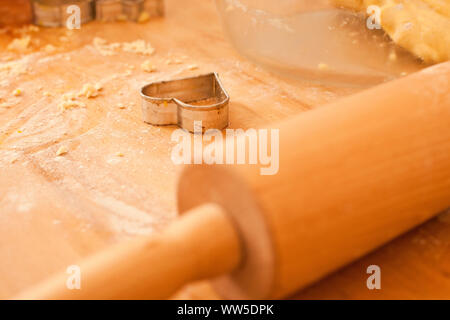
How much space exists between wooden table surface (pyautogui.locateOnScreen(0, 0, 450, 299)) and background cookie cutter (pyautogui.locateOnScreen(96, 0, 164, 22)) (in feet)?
0.29

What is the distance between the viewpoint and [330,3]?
40.7 inches

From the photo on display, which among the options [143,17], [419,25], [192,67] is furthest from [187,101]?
[143,17]

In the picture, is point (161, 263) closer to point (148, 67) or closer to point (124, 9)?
point (148, 67)

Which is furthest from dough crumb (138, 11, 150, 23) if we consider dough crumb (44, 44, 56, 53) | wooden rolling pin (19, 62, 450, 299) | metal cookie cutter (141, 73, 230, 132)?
wooden rolling pin (19, 62, 450, 299)

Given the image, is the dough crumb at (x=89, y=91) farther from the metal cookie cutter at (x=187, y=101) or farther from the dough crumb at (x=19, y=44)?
the dough crumb at (x=19, y=44)

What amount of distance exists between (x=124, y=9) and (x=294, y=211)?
3.92 feet

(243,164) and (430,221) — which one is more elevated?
(243,164)

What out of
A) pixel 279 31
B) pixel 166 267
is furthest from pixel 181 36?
pixel 166 267

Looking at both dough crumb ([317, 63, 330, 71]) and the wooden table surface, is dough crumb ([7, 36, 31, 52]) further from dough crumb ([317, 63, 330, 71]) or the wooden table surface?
dough crumb ([317, 63, 330, 71])

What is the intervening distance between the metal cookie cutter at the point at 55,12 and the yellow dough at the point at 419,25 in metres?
0.81

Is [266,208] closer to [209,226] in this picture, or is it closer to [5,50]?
[209,226]

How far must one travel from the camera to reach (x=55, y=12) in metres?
1.44

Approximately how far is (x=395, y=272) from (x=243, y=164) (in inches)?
10.6
